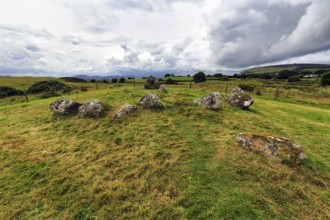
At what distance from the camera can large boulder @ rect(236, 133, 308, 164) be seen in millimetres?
8165

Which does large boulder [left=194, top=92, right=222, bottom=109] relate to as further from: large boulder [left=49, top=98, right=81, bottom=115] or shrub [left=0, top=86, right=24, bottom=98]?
shrub [left=0, top=86, right=24, bottom=98]

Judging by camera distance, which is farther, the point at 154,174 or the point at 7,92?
the point at 7,92

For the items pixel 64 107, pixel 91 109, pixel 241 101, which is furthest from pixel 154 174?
pixel 241 101

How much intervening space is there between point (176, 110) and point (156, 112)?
1.97m

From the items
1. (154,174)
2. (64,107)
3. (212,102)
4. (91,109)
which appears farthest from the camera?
(212,102)

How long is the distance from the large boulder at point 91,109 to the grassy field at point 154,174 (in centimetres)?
126

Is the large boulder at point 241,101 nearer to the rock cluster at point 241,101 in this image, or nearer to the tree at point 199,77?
the rock cluster at point 241,101

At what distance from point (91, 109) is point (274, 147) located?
13.3 m

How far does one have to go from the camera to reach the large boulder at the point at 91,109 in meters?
14.3

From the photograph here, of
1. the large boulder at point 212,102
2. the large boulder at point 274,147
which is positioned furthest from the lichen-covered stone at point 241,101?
the large boulder at point 274,147

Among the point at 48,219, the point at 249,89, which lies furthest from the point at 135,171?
the point at 249,89

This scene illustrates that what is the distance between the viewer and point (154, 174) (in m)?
7.52

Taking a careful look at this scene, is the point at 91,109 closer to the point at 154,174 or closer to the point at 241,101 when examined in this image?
the point at 154,174

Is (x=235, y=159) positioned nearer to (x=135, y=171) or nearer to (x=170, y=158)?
(x=170, y=158)
